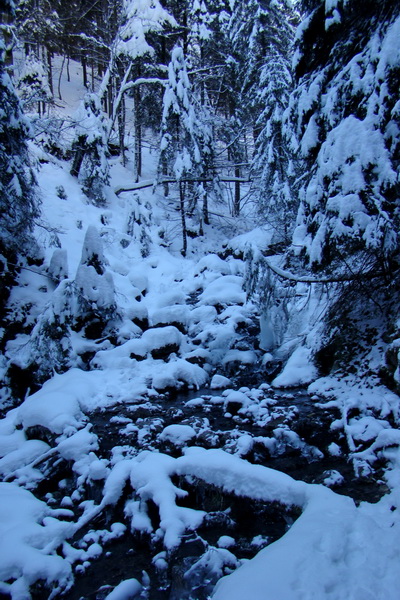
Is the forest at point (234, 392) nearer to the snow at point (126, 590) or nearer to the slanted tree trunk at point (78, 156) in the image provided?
the snow at point (126, 590)

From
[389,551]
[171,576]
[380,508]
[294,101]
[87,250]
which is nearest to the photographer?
[389,551]

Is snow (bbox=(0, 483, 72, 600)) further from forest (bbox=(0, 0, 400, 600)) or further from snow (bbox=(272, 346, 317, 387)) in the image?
snow (bbox=(272, 346, 317, 387))

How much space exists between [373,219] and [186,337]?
6091mm

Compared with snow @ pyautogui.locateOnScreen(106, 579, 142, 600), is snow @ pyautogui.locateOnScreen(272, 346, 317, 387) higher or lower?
higher

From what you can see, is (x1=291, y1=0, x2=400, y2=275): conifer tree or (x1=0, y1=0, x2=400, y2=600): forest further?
(x1=291, y1=0, x2=400, y2=275): conifer tree

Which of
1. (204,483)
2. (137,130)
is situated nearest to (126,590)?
(204,483)

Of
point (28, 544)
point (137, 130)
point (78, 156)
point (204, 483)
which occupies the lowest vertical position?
point (28, 544)

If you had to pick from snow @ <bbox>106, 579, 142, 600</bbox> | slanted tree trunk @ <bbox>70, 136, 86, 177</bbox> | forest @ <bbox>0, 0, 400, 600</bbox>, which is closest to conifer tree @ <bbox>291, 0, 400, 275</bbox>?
forest @ <bbox>0, 0, 400, 600</bbox>

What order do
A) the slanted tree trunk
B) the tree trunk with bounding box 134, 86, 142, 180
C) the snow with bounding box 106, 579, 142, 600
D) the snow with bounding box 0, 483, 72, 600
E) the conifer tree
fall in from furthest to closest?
the tree trunk with bounding box 134, 86, 142, 180
the slanted tree trunk
the conifer tree
the snow with bounding box 0, 483, 72, 600
the snow with bounding box 106, 579, 142, 600

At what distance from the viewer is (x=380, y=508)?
3.61m

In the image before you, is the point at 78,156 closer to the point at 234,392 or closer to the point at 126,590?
the point at 234,392

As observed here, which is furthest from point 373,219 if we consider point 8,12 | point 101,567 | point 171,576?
point 8,12

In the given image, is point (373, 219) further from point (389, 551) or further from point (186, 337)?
point (186, 337)

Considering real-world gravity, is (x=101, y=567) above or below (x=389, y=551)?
below
